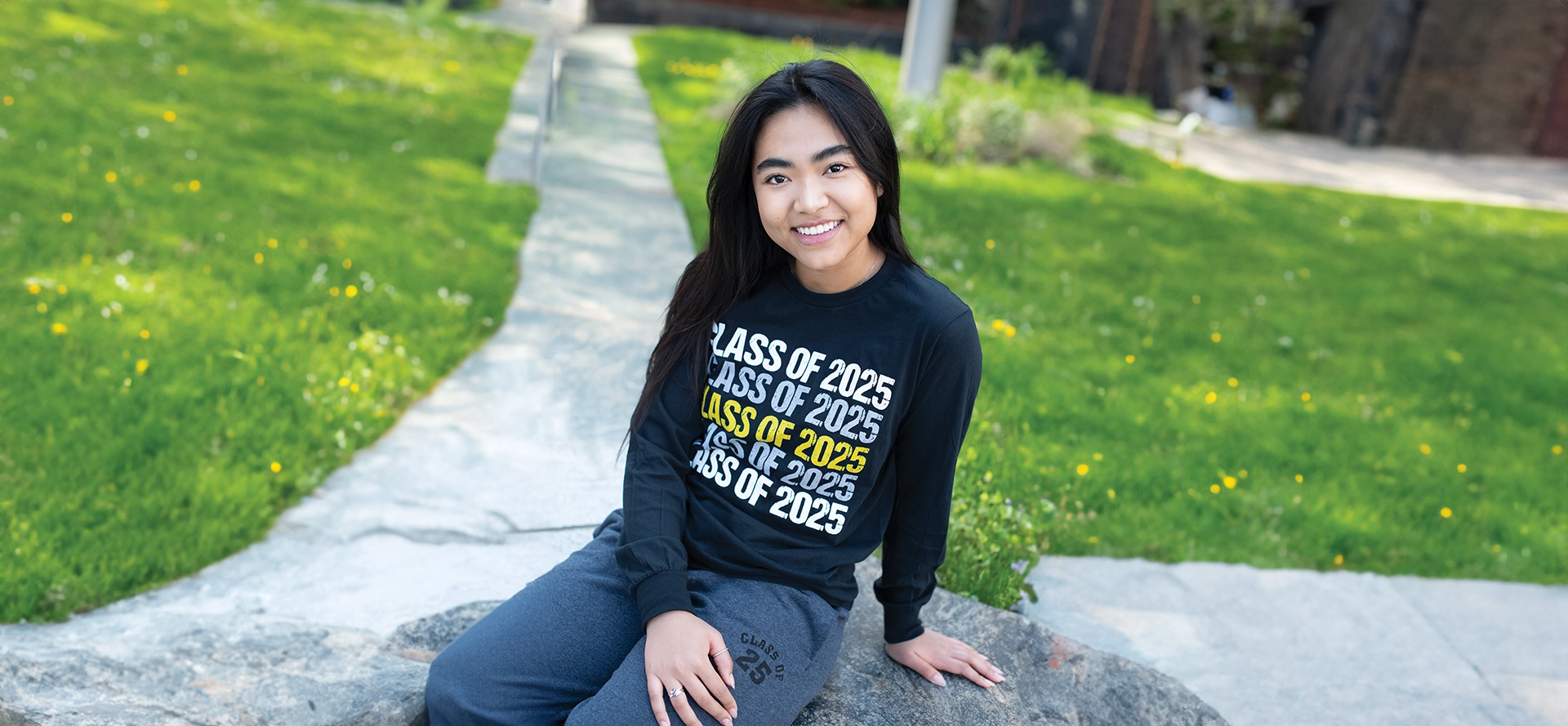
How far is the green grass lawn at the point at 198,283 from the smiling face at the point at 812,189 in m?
2.09

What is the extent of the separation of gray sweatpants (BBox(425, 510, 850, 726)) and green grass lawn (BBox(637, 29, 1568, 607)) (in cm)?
113

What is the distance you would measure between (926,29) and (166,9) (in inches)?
259

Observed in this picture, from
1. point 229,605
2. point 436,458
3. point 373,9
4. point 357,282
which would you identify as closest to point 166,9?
point 373,9

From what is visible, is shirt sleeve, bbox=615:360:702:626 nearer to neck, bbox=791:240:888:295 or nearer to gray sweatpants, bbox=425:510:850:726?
gray sweatpants, bbox=425:510:850:726

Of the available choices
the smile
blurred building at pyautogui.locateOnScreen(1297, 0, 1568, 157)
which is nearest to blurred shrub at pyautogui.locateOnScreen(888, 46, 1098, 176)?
blurred building at pyautogui.locateOnScreen(1297, 0, 1568, 157)

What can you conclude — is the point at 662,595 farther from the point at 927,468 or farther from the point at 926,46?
the point at 926,46

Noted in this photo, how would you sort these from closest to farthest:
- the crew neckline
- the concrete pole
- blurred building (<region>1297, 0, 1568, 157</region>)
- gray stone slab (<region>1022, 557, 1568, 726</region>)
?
the crew neckline
gray stone slab (<region>1022, 557, 1568, 726</region>)
the concrete pole
blurred building (<region>1297, 0, 1568, 157</region>)

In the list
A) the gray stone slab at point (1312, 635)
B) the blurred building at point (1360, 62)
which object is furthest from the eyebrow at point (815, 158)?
the blurred building at point (1360, 62)

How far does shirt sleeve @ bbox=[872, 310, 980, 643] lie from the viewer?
205cm

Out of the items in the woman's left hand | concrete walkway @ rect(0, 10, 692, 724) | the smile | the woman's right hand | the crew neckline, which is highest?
the smile

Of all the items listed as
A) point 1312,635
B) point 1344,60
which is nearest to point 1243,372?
point 1312,635

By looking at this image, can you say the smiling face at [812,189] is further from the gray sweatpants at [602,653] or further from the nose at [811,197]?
the gray sweatpants at [602,653]

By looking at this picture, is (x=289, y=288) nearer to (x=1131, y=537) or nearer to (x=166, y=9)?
(x=1131, y=537)

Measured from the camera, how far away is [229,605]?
2.89 meters
